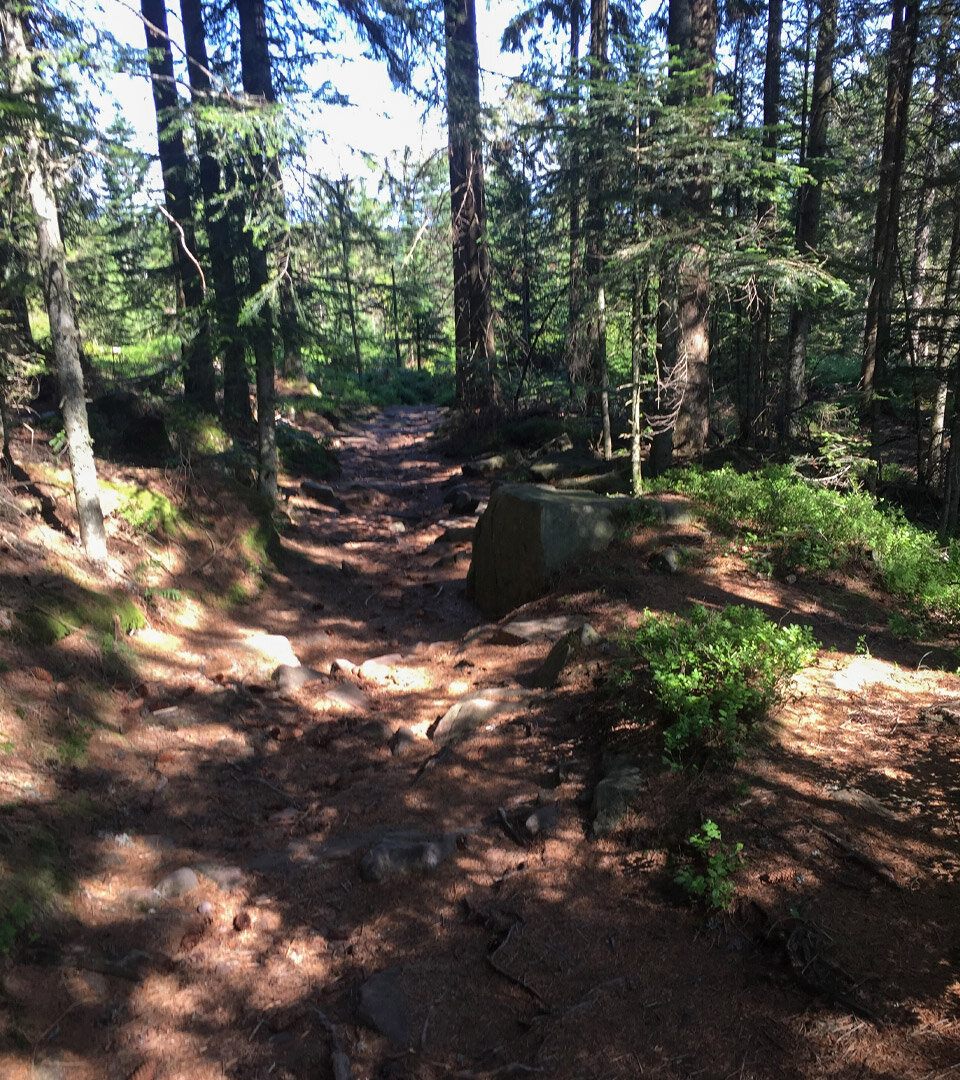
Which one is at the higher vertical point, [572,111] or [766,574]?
[572,111]

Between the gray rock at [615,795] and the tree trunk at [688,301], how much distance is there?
7.45 metres

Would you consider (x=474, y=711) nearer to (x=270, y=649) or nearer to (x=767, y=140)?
(x=270, y=649)

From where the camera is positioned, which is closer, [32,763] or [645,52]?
[32,763]

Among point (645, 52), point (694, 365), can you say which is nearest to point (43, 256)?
point (645, 52)

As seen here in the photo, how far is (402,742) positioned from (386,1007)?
120 inches

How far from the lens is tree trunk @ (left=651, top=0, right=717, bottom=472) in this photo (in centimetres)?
1050

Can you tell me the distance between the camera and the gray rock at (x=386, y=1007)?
3514mm

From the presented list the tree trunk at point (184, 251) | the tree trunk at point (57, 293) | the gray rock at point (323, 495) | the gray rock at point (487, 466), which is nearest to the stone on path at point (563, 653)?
the tree trunk at point (57, 293)

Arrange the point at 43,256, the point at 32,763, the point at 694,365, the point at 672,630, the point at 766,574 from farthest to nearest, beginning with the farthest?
1. the point at 694,365
2. the point at 766,574
3. the point at 43,256
4. the point at 672,630
5. the point at 32,763

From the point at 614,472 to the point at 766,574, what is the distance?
467 centimetres

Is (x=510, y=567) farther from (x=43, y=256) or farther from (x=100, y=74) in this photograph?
(x=100, y=74)

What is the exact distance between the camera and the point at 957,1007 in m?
2.96

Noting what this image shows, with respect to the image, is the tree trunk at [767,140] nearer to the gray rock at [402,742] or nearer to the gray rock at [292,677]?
the gray rock at [292,677]

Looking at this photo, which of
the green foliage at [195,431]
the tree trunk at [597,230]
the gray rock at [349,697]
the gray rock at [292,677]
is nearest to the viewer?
the gray rock at [349,697]
